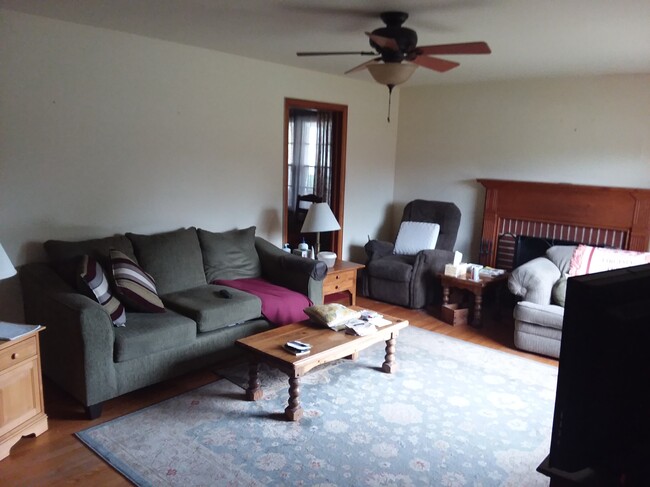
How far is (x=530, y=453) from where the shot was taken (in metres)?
2.78

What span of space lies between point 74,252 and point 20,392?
1.12 meters

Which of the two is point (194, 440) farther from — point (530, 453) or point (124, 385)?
point (530, 453)

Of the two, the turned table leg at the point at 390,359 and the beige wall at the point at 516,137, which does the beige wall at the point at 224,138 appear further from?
the turned table leg at the point at 390,359

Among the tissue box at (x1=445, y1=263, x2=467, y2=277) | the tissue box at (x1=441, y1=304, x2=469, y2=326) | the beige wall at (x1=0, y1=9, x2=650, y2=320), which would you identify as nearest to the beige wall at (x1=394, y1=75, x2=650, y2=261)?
the beige wall at (x1=0, y1=9, x2=650, y2=320)

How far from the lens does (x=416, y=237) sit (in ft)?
19.0

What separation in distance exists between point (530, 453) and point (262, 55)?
368 cm

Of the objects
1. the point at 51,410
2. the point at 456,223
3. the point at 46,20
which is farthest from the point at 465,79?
the point at 51,410

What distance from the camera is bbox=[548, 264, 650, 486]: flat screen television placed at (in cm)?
96

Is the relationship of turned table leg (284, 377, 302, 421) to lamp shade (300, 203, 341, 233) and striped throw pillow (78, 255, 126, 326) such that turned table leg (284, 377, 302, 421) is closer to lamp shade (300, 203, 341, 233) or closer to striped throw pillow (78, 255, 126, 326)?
striped throw pillow (78, 255, 126, 326)

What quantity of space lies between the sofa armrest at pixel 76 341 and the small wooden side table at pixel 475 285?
3180mm

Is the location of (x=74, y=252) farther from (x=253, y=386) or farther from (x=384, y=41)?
(x=384, y=41)

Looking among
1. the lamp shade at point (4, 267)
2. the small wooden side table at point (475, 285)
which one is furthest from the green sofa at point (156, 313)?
the small wooden side table at point (475, 285)

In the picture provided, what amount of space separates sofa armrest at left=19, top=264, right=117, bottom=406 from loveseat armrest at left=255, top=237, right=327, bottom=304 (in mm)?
1635

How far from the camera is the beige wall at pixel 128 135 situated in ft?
11.3
